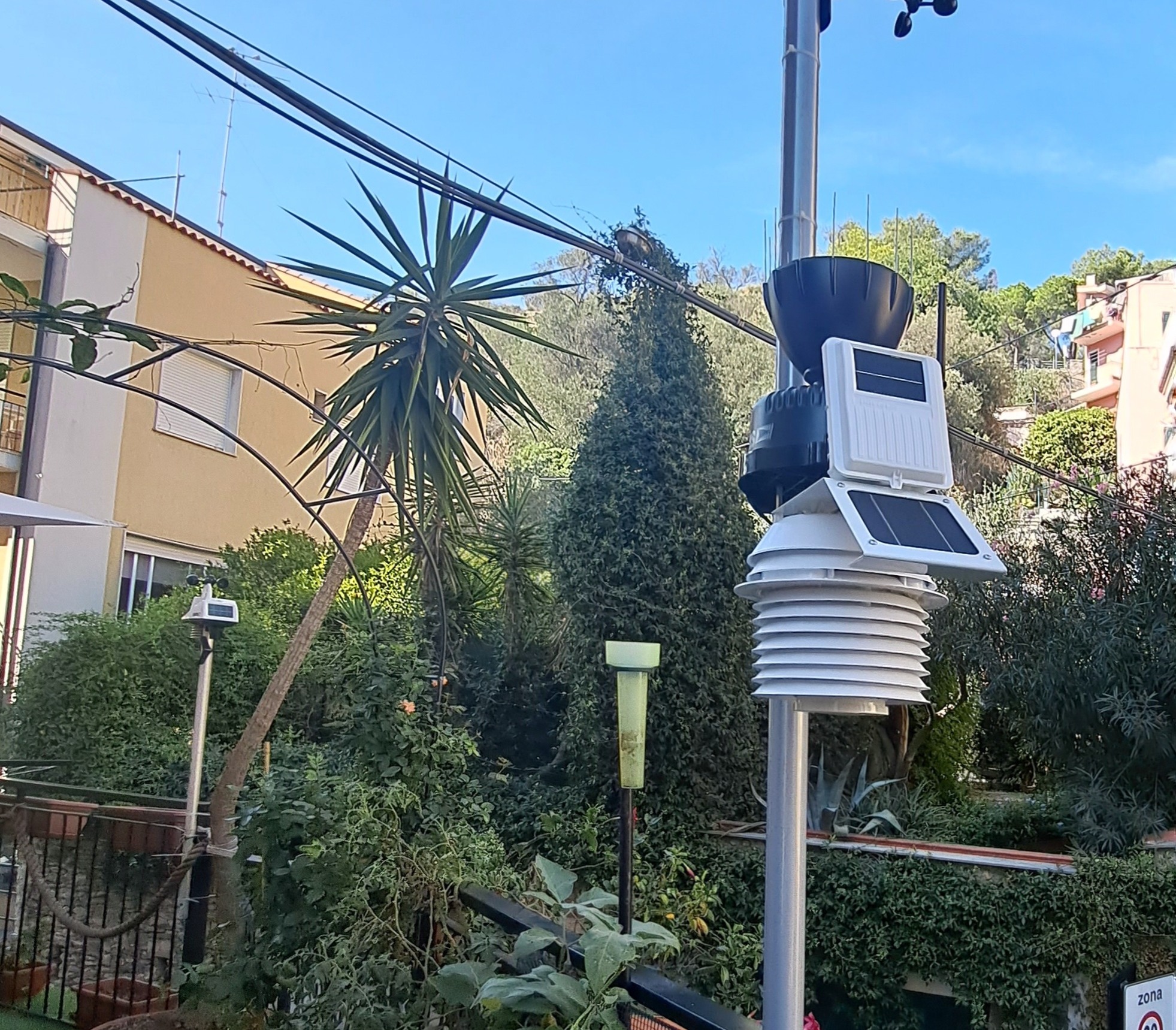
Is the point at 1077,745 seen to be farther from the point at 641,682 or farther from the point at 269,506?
the point at 269,506

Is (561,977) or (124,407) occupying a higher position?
(124,407)

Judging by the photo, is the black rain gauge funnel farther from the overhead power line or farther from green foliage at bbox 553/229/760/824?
green foliage at bbox 553/229/760/824

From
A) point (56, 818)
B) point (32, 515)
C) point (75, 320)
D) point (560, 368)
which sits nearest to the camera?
point (75, 320)

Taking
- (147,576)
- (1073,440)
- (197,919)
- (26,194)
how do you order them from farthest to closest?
(1073,440) < (147,576) < (26,194) < (197,919)

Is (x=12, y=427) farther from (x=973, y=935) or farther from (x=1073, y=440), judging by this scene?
(x=1073, y=440)

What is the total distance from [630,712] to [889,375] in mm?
2236

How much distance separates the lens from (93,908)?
6.48m

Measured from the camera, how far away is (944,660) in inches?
333

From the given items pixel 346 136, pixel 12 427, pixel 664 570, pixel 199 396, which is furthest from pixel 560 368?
pixel 346 136

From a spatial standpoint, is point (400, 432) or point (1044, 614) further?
point (1044, 614)

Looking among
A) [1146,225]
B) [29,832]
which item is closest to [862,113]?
[29,832]

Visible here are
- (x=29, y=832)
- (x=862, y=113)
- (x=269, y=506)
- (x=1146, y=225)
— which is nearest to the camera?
(x=29, y=832)

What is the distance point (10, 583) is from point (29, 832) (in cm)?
480

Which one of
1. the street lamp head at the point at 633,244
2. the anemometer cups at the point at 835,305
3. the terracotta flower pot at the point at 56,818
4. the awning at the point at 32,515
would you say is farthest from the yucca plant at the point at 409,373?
the anemometer cups at the point at 835,305
